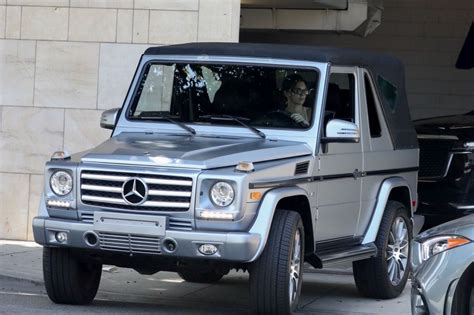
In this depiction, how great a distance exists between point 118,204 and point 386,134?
321 centimetres

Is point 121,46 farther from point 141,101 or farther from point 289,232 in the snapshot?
point 289,232

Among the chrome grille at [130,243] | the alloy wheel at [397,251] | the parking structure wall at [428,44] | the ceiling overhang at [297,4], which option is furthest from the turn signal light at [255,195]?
the parking structure wall at [428,44]

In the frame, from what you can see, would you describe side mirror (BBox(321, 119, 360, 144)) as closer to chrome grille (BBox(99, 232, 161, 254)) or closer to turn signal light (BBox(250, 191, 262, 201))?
turn signal light (BBox(250, 191, 262, 201))

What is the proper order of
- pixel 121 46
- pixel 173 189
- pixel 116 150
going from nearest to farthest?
pixel 173 189, pixel 116 150, pixel 121 46

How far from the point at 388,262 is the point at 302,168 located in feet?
6.67

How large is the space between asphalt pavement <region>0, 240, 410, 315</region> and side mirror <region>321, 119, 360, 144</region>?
1.57 meters

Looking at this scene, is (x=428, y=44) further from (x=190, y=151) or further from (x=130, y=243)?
(x=130, y=243)

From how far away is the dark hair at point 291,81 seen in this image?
8.79m

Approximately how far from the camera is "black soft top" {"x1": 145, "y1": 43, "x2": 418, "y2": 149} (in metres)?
8.94

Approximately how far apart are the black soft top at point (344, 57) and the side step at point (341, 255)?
1.29 m

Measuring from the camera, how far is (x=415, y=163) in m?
10.5

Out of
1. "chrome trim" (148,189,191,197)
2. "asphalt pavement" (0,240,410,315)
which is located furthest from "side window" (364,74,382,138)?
"chrome trim" (148,189,191,197)

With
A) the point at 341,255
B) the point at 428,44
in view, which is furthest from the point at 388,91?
the point at 428,44

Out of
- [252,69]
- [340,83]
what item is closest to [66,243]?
[252,69]
